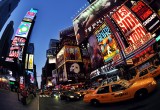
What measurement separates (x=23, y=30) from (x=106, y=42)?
128ft

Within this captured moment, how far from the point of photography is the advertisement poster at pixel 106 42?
48644mm

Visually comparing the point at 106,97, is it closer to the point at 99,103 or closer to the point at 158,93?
the point at 99,103

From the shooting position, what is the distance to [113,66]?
151 ft

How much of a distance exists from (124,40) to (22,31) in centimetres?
4576

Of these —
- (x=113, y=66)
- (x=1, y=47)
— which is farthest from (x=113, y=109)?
(x=1, y=47)

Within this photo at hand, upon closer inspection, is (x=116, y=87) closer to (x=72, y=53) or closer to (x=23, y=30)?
(x=23, y=30)

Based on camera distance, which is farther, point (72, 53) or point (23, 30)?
point (72, 53)

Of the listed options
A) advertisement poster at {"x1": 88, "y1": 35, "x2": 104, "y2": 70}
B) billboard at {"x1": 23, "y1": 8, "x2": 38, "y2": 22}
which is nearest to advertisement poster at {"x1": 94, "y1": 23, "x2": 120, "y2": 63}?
advertisement poster at {"x1": 88, "y1": 35, "x2": 104, "y2": 70}

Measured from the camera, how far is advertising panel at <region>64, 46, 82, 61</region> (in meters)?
97.6

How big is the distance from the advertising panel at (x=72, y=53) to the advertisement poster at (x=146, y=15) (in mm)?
57127

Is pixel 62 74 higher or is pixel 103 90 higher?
pixel 62 74

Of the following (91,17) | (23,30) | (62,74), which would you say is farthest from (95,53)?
(62,74)

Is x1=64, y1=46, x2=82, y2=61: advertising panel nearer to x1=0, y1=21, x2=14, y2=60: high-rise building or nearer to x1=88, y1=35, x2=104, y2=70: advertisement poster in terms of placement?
x1=0, y1=21, x2=14, y2=60: high-rise building

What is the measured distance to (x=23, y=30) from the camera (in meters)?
76.9
